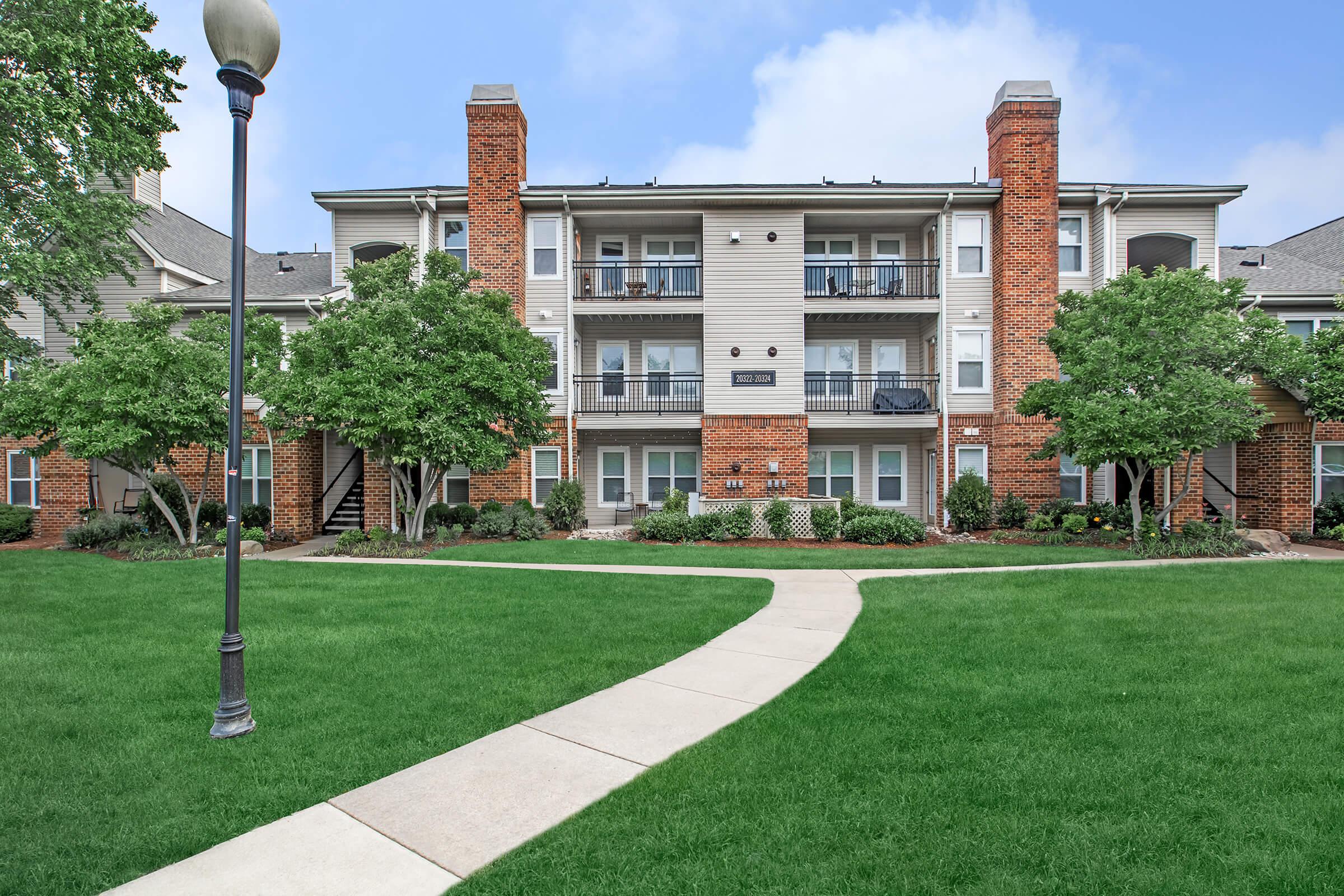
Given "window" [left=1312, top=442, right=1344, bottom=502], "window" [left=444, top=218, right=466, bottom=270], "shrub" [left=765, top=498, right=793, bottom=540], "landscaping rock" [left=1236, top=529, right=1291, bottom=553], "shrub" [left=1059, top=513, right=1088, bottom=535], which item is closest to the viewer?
"landscaping rock" [left=1236, top=529, right=1291, bottom=553]

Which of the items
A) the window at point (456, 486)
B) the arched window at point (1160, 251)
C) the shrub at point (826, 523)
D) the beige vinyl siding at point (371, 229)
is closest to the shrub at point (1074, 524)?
the shrub at point (826, 523)

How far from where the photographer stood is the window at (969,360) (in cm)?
1792

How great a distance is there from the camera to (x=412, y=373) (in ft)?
43.2

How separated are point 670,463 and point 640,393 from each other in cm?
215

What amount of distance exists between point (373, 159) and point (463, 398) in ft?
45.3

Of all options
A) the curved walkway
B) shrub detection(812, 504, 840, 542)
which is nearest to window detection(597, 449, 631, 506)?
shrub detection(812, 504, 840, 542)

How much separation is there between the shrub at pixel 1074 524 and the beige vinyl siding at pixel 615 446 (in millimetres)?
9172

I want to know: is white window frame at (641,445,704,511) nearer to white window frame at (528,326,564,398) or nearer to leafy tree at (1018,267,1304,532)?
white window frame at (528,326,564,398)

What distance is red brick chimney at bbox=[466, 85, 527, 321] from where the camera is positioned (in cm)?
1753

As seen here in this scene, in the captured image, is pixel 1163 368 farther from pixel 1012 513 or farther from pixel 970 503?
pixel 970 503

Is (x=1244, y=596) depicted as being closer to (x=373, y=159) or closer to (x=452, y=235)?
(x=452, y=235)

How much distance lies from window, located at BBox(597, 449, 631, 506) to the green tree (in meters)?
11.9

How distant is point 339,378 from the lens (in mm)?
12781

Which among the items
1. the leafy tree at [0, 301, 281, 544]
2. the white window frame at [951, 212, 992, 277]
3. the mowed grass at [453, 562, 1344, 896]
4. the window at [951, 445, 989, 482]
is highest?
the white window frame at [951, 212, 992, 277]
